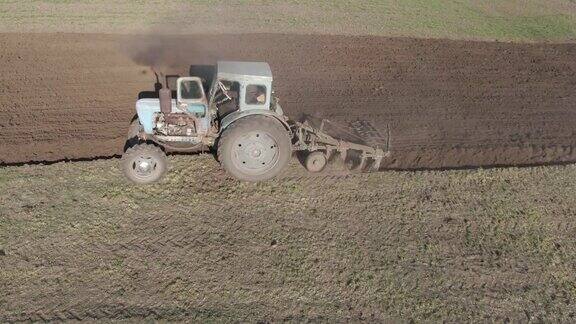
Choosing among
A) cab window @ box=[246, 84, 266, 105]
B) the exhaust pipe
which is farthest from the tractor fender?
the exhaust pipe

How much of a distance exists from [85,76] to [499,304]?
11277mm

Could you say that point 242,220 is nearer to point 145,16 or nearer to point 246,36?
point 246,36

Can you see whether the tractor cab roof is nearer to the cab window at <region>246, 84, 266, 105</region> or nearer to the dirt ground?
the cab window at <region>246, 84, 266, 105</region>

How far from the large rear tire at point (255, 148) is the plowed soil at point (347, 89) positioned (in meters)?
3.01

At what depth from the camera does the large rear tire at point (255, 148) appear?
9.16m

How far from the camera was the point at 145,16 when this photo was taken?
17.5 metres

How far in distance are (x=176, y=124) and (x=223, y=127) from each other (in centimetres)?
95

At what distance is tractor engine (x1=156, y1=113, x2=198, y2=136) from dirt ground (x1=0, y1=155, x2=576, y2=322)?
33.6 inches

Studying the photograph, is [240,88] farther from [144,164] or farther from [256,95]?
[144,164]

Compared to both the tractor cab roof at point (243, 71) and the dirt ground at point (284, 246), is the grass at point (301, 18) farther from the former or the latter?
the dirt ground at point (284, 246)

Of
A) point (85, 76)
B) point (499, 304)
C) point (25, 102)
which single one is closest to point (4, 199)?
point (25, 102)

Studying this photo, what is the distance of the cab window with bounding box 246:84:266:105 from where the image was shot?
30.2 ft

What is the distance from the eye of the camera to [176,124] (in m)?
9.55

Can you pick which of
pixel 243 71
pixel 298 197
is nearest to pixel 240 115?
pixel 243 71
